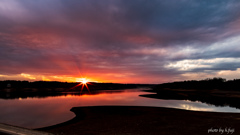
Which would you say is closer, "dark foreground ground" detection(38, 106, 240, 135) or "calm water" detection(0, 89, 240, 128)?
"dark foreground ground" detection(38, 106, 240, 135)

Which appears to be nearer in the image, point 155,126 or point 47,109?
point 155,126

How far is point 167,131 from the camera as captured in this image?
1634 centimetres

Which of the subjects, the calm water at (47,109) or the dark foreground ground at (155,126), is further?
the calm water at (47,109)

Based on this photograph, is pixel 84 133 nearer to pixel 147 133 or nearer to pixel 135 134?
pixel 135 134

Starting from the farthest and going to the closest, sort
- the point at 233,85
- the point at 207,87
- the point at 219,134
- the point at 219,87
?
the point at 207,87
the point at 219,87
the point at 233,85
the point at 219,134

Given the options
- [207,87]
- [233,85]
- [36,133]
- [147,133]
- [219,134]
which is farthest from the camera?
[207,87]

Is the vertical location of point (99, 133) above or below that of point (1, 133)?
below

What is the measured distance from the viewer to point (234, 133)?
14.7m

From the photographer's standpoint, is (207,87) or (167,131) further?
(207,87)

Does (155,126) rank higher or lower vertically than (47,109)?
higher

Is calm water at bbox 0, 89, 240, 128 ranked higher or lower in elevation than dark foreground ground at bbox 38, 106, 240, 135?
lower

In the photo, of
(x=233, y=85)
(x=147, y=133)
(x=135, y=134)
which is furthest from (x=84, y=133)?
(x=233, y=85)

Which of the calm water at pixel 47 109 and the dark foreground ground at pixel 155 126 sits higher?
the dark foreground ground at pixel 155 126

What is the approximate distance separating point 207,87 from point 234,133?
13866 centimetres
